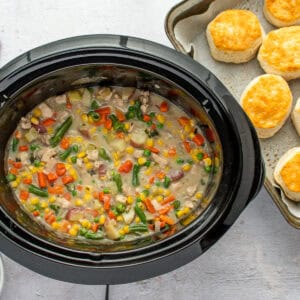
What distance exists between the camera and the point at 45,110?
2979 mm

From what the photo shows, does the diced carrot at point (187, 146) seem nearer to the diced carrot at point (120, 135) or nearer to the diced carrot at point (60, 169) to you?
the diced carrot at point (120, 135)

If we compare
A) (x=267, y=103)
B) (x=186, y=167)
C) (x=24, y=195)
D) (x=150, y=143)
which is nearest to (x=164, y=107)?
(x=150, y=143)

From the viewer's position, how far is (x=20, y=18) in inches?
132

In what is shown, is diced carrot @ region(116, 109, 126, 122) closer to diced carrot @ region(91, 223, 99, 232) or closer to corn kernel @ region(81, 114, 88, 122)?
corn kernel @ region(81, 114, 88, 122)

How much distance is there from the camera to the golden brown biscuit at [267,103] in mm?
3133

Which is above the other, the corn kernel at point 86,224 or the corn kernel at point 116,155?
the corn kernel at point 116,155

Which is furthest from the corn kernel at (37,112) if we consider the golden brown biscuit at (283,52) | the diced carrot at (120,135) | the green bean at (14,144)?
the golden brown biscuit at (283,52)

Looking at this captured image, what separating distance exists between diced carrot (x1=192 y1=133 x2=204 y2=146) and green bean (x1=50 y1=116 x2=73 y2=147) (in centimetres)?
53

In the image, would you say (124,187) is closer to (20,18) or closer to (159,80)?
(159,80)

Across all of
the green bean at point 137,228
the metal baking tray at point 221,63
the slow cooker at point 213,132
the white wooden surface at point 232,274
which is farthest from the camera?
the white wooden surface at point 232,274

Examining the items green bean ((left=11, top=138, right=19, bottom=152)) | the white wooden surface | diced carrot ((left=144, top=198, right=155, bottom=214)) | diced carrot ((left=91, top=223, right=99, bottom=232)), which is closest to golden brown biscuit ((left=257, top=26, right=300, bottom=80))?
the white wooden surface

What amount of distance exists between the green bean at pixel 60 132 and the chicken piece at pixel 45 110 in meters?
0.07

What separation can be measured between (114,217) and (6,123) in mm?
592

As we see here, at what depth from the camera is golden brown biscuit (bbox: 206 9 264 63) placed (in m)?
3.19
